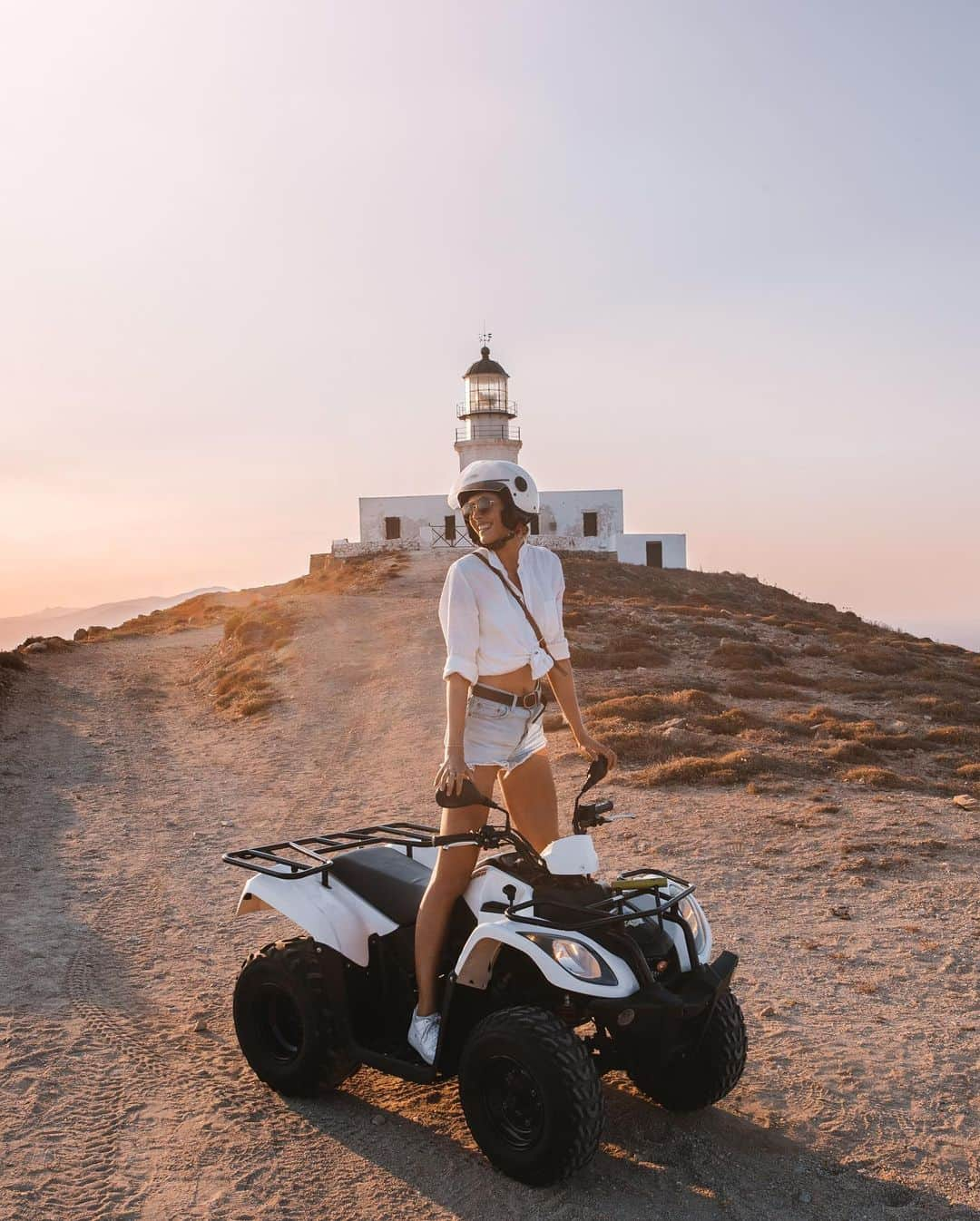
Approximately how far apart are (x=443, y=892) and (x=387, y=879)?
21.1 inches

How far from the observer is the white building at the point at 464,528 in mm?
50844

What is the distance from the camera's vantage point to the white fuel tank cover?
4117 mm

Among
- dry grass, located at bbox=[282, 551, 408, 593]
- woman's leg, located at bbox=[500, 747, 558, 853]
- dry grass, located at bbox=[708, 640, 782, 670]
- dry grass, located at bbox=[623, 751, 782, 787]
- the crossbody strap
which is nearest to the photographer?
the crossbody strap

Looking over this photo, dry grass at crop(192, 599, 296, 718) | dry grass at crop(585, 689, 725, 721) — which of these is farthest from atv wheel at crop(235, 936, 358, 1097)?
dry grass at crop(192, 599, 296, 718)

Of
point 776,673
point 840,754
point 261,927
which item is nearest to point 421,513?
point 776,673

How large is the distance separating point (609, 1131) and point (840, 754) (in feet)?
28.6

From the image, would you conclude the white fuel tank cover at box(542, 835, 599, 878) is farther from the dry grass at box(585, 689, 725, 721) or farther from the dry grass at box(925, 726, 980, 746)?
the dry grass at box(925, 726, 980, 746)

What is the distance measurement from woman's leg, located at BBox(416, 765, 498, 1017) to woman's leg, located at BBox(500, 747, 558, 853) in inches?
9.7

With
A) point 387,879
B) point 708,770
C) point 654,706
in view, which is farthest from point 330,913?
point 654,706

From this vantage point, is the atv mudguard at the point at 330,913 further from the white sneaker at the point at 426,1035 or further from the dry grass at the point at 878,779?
the dry grass at the point at 878,779

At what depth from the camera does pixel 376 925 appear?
466 cm

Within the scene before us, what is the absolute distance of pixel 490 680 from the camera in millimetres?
4395

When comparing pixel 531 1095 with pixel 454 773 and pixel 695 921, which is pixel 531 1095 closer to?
pixel 695 921

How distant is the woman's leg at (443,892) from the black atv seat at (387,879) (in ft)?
0.79
